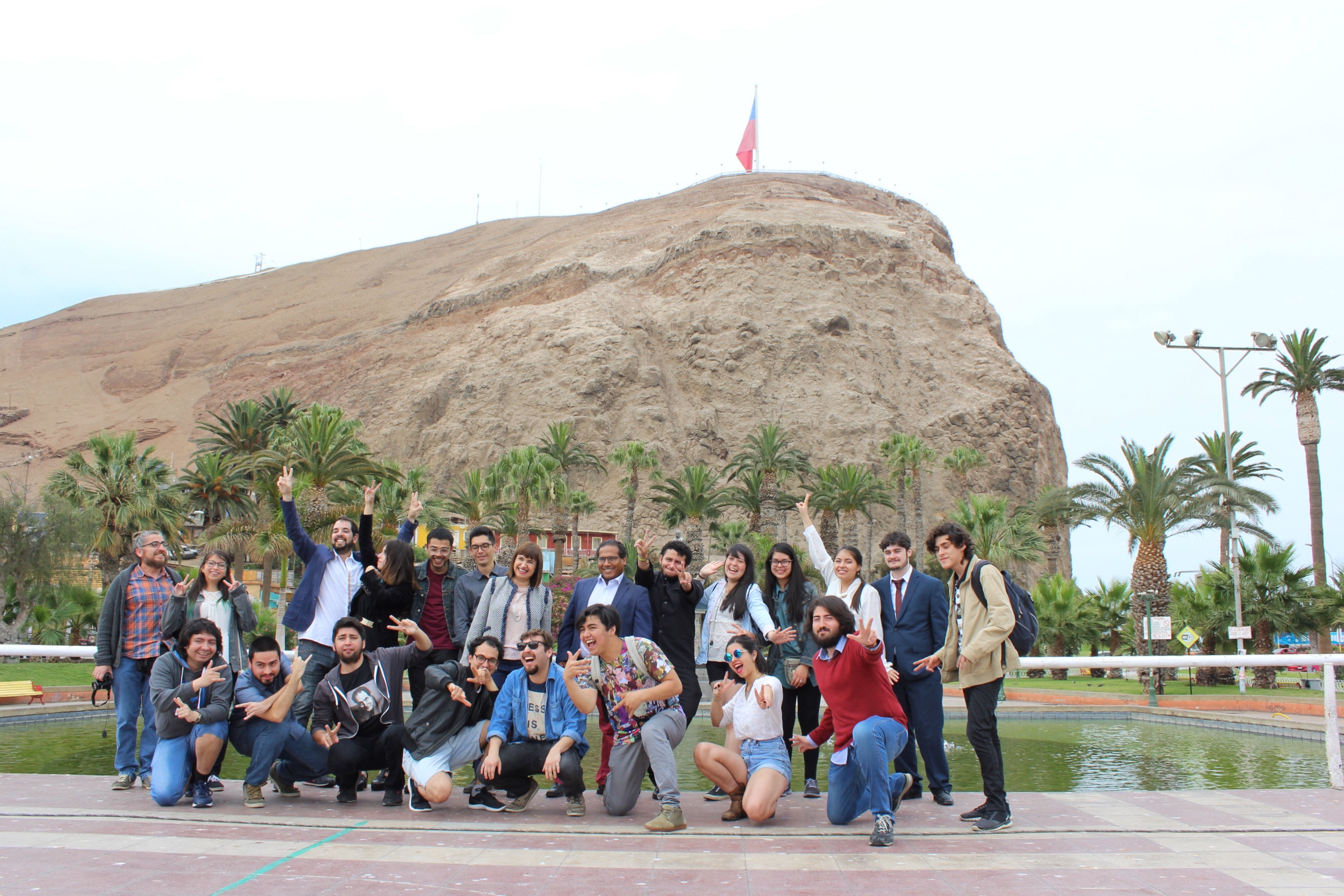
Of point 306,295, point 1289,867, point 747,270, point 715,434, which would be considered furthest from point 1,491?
point 306,295

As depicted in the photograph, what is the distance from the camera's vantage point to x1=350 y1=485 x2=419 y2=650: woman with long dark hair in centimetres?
684

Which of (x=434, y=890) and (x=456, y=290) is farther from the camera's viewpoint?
(x=456, y=290)

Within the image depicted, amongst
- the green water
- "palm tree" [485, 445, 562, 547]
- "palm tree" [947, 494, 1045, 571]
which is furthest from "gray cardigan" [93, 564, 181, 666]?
"palm tree" [485, 445, 562, 547]

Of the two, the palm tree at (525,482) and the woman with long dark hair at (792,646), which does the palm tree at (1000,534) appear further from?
the woman with long dark hair at (792,646)

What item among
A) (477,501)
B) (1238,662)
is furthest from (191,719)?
(477,501)

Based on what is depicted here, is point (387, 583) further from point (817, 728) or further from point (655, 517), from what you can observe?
point (655, 517)

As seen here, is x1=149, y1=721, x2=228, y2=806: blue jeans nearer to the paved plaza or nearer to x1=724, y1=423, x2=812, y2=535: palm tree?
the paved plaza

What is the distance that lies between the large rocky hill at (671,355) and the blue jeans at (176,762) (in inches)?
2361

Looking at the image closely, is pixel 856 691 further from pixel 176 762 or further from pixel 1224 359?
pixel 1224 359

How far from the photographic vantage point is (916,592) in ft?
21.6

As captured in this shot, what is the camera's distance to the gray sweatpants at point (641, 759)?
19.3ft

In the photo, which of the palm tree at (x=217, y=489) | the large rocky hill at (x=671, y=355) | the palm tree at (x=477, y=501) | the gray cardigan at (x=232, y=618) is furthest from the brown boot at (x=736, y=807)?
the large rocky hill at (x=671, y=355)

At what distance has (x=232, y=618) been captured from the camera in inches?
279

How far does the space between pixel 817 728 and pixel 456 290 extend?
92158mm
